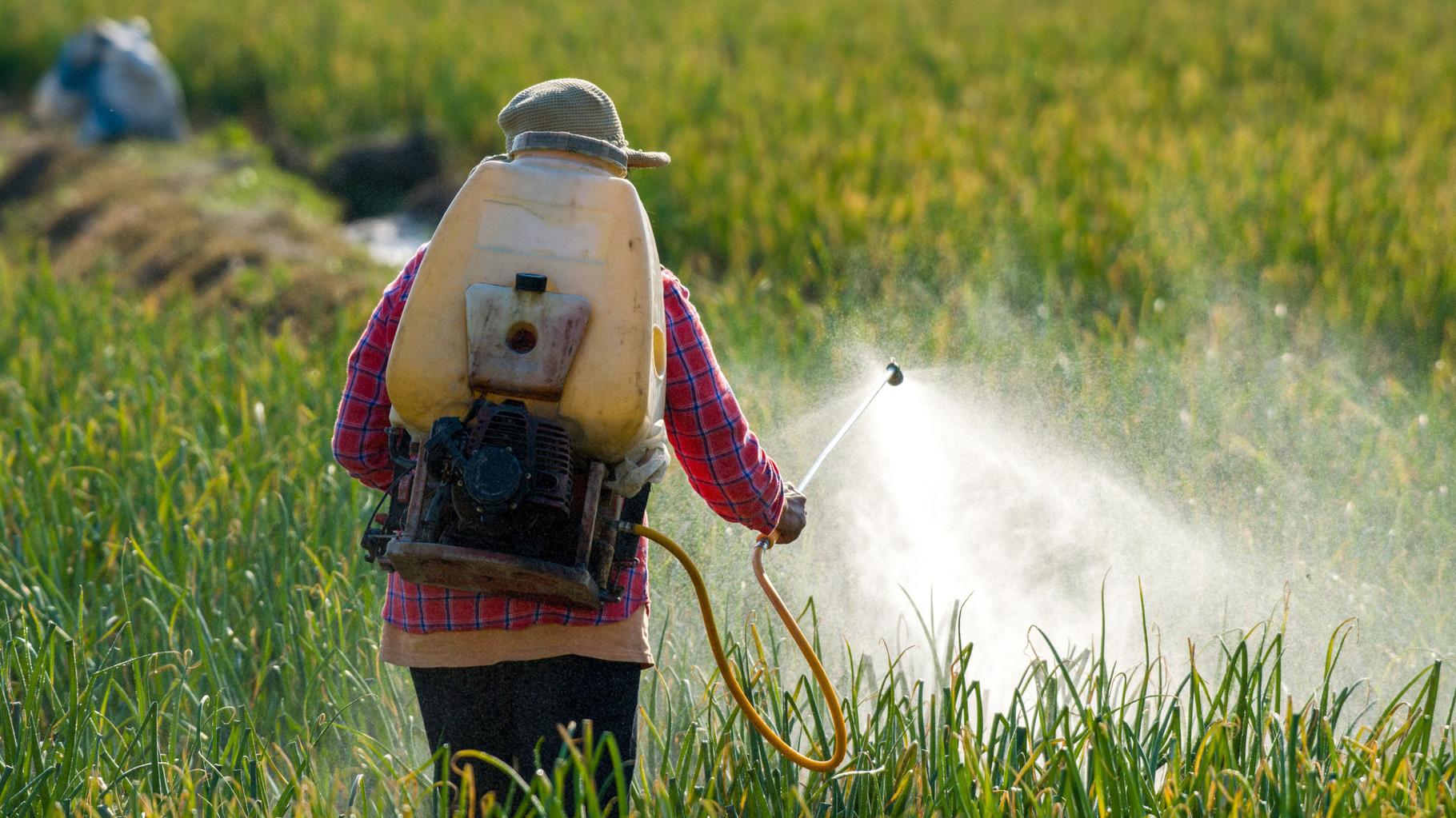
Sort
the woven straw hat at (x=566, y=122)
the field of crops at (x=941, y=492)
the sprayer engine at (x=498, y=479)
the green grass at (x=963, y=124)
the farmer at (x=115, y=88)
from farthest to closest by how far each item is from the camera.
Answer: the farmer at (x=115, y=88) → the green grass at (x=963, y=124) → the field of crops at (x=941, y=492) → the woven straw hat at (x=566, y=122) → the sprayer engine at (x=498, y=479)

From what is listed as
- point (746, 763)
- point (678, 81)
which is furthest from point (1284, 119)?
point (746, 763)

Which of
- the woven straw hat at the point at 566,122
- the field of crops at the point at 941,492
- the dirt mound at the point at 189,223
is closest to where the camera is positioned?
the woven straw hat at the point at 566,122

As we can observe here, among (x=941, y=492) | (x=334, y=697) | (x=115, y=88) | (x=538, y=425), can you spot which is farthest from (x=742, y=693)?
(x=115, y=88)

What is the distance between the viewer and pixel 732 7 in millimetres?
11711

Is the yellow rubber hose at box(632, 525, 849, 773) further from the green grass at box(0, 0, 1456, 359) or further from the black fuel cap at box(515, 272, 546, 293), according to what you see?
the green grass at box(0, 0, 1456, 359)

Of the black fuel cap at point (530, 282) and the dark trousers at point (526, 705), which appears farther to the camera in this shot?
the dark trousers at point (526, 705)

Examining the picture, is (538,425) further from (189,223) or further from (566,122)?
(189,223)

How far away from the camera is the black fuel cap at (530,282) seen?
1.68 meters

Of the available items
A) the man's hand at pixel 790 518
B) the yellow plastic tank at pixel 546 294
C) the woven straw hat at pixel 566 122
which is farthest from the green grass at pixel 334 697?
the woven straw hat at pixel 566 122

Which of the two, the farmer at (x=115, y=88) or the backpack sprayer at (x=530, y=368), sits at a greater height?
the farmer at (x=115, y=88)

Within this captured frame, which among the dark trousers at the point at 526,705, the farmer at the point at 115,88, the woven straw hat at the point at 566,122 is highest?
the farmer at the point at 115,88

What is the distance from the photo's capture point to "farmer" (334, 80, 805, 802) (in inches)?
73.2

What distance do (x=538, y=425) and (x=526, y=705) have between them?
1.42 ft

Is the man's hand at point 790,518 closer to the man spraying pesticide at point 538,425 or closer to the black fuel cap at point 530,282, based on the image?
the man spraying pesticide at point 538,425
